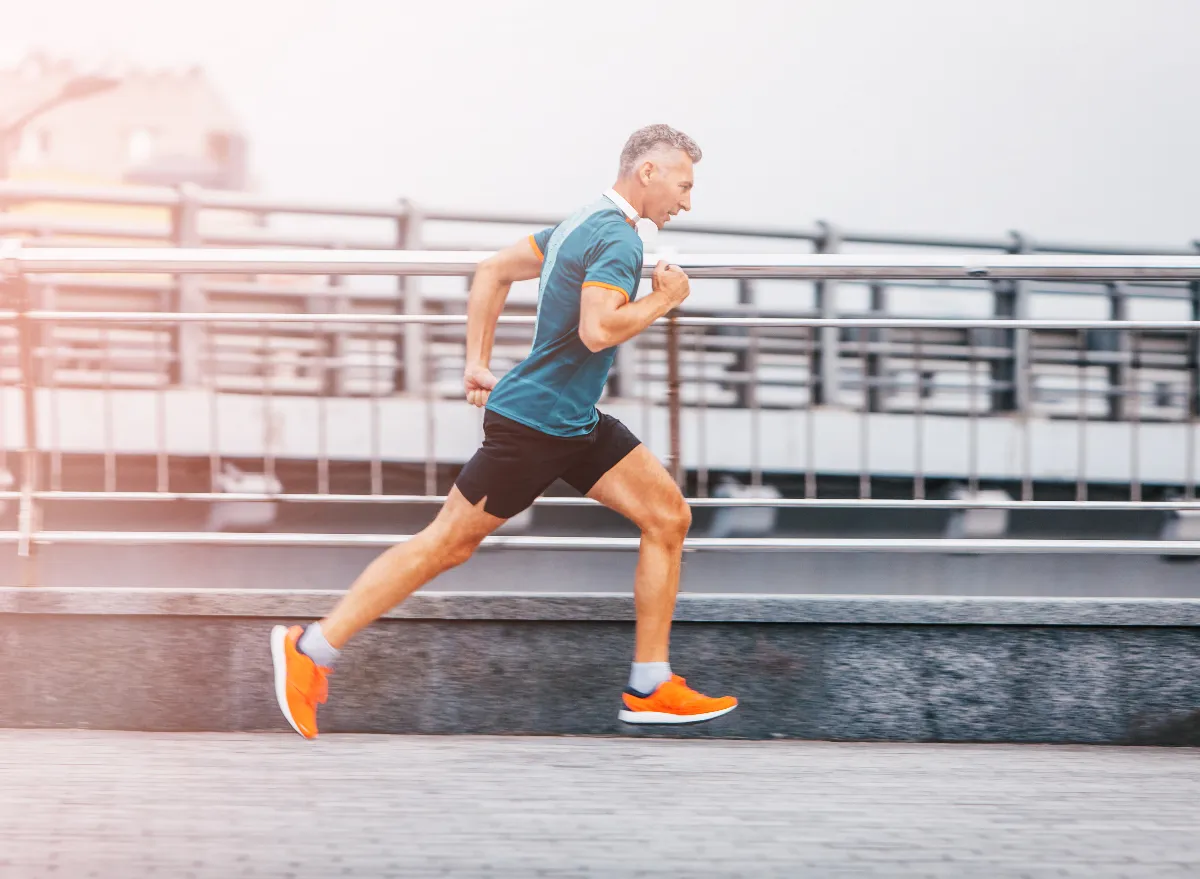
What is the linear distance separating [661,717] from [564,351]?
1087 mm

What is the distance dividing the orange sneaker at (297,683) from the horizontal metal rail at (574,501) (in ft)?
2.67

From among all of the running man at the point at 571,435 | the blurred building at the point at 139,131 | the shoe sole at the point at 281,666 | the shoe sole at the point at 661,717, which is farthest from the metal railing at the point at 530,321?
the blurred building at the point at 139,131

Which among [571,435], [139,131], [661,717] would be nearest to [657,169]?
[571,435]

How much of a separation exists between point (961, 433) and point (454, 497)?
7.15 metres

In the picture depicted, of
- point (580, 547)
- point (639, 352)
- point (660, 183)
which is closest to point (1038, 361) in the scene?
point (639, 352)

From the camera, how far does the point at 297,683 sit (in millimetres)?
4141

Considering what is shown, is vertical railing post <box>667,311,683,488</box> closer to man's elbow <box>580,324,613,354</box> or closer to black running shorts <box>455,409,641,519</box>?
black running shorts <box>455,409,641,519</box>

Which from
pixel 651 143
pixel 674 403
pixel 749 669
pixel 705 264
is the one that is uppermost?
pixel 651 143

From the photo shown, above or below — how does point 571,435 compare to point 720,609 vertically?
above

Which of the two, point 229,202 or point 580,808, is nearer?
point 580,808

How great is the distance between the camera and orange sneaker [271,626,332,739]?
4.13 m

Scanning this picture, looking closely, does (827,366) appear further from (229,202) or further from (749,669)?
(749,669)

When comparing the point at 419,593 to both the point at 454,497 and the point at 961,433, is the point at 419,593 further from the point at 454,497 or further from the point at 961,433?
the point at 961,433

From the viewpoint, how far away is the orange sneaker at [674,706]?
4.33 meters
